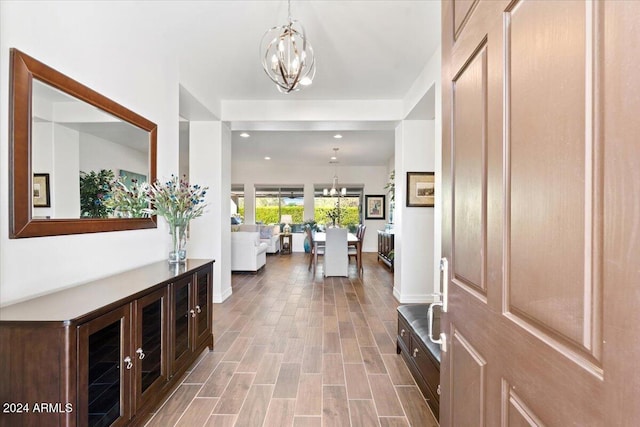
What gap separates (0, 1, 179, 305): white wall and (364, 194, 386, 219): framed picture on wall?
7.39 meters

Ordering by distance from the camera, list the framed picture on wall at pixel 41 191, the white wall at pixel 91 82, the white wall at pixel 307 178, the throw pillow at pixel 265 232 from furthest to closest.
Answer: the white wall at pixel 307 178
the throw pillow at pixel 265 232
the framed picture on wall at pixel 41 191
the white wall at pixel 91 82

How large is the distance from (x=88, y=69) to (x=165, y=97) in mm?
923

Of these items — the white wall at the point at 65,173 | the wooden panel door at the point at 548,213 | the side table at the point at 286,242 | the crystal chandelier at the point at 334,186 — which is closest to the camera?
the wooden panel door at the point at 548,213

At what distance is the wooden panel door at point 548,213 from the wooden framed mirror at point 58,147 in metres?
1.94

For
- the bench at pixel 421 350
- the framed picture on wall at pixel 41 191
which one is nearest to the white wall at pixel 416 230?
the bench at pixel 421 350

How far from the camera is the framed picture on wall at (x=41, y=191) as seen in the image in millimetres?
1519

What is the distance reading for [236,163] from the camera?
929 centimetres

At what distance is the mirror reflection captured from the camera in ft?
5.11

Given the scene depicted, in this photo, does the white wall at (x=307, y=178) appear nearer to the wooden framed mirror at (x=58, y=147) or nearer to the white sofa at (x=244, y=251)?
the white sofa at (x=244, y=251)

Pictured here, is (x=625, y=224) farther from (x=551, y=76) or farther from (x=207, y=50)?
(x=207, y=50)

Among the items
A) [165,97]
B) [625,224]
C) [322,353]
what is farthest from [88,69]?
[322,353]

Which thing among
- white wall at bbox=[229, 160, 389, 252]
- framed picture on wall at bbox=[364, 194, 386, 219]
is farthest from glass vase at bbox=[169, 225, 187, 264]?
framed picture on wall at bbox=[364, 194, 386, 219]

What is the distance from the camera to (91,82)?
1.89 metres

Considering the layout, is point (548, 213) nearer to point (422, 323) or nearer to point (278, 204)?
point (422, 323)
